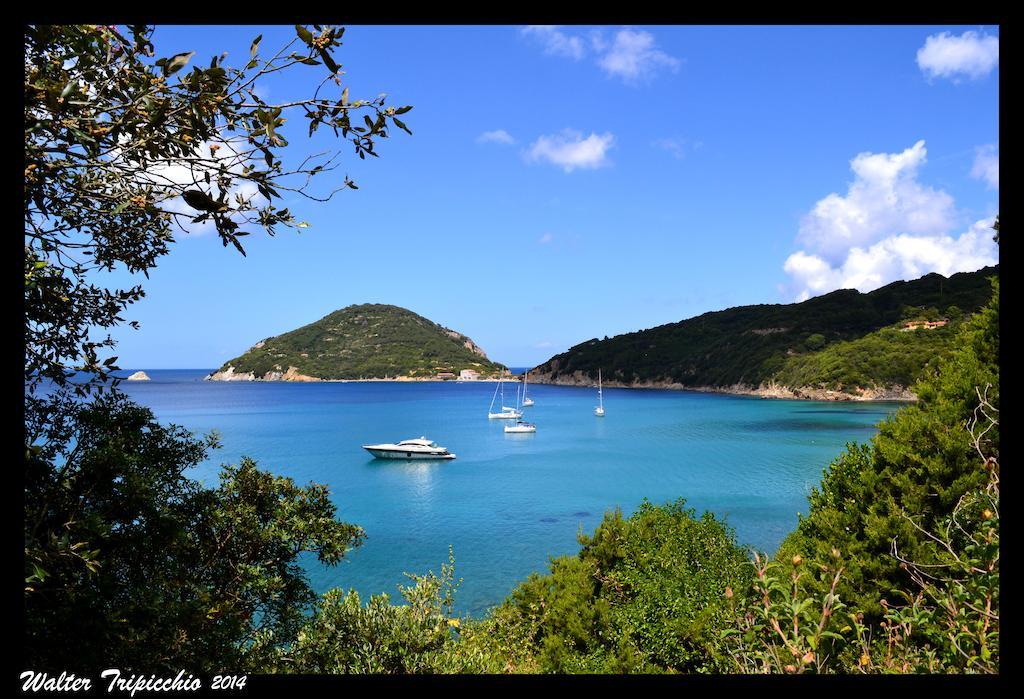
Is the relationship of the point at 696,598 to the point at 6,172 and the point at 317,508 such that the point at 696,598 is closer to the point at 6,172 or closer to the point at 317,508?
the point at 317,508

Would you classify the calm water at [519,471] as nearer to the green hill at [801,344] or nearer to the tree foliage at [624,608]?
the tree foliage at [624,608]

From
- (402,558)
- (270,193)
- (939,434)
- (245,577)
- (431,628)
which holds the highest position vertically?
(270,193)

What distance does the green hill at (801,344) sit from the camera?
178 ft

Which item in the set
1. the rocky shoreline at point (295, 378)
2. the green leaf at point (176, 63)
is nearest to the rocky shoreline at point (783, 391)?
the rocky shoreline at point (295, 378)

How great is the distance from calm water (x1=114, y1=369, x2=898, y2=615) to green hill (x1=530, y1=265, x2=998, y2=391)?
4633mm

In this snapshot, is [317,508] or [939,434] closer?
[317,508]

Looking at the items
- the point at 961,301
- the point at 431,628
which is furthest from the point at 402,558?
the point at 961,301

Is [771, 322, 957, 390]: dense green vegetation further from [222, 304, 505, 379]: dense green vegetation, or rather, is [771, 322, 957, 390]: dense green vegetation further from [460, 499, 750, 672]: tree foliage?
[222, 304, 505, 379]: dense green vegetation

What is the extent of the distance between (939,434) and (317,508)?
7109mm

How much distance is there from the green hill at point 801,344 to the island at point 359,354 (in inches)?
943

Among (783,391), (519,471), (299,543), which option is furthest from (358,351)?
(299,543)

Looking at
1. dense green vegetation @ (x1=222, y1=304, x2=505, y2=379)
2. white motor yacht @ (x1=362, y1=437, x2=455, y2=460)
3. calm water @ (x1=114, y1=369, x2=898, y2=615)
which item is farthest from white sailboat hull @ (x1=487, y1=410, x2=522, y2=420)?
dense green vegetation @ (x1=222, y1=304, x2=505, y2=379)

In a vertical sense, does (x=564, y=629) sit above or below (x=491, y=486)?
above
